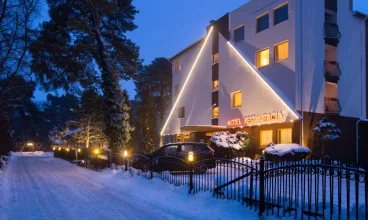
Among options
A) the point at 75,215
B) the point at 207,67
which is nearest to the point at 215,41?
the point at 207,67

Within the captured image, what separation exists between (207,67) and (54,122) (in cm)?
5800

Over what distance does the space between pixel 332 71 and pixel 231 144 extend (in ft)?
26.8

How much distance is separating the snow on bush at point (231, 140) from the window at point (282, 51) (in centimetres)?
551

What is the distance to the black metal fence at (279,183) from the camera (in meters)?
6.48

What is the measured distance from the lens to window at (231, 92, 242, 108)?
2533 cm

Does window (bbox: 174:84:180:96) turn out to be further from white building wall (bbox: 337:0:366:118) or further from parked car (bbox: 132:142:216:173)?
parked car (bbox: 132:142:216:173)

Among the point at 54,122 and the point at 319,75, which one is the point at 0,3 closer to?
the point at 319,75

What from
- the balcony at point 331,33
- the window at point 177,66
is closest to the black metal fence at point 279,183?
the balcony at point 331,33

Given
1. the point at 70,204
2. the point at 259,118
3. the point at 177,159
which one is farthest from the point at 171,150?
the point at 70,204

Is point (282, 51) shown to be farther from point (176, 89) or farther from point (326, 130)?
point (176, 89)

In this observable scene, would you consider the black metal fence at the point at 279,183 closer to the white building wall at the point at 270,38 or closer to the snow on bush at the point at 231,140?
the snow on bush at the point at 231,140

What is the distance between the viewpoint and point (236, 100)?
1014 inches

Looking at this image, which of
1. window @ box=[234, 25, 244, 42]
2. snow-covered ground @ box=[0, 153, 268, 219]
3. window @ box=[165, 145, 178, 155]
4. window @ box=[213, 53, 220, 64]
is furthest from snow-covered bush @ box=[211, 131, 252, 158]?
snow-covered ground @ box=[0, 153, 268, 219]

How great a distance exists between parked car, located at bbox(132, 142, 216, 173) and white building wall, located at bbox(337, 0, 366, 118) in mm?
11693
